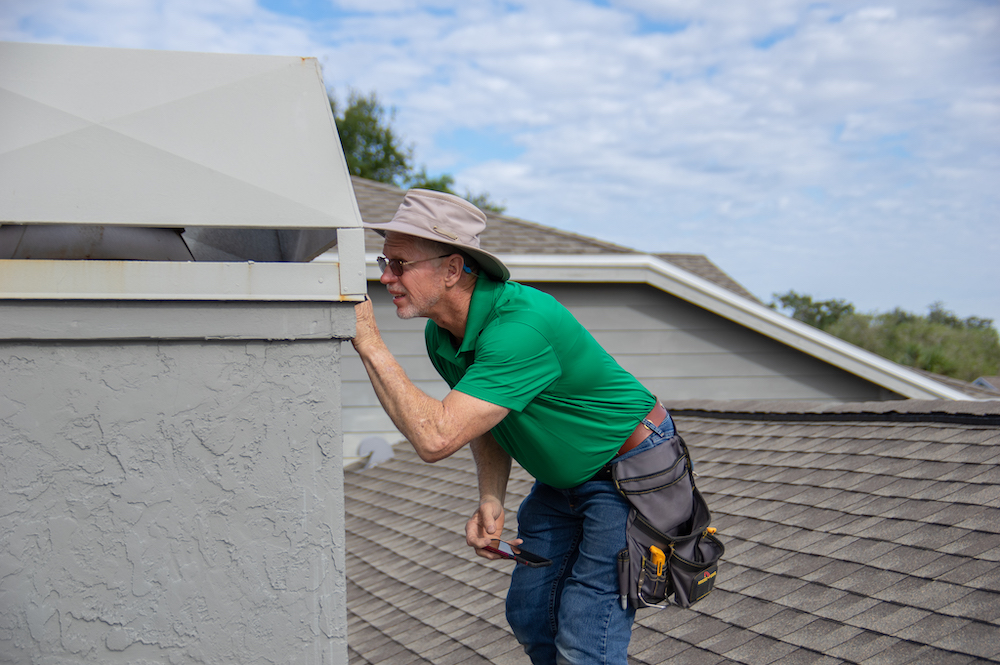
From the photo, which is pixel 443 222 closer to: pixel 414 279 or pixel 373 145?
pixel 414 279

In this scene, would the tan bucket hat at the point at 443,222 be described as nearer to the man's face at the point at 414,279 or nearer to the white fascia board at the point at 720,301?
the man's face at the point at 414,279

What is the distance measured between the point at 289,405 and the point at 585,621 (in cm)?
123

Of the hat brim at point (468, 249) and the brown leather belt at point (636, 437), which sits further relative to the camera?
the brown leather belt at point (636, 437)

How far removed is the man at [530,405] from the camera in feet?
7.21

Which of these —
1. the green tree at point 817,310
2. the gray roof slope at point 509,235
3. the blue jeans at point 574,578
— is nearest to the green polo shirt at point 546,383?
the blue jeans at point 574,578

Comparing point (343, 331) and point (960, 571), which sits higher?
point (343, 331)

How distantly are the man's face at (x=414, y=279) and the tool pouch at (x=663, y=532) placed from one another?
33.0 inches

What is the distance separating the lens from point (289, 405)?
1.77 m

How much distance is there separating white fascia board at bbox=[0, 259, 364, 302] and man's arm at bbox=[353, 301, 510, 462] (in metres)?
0.32

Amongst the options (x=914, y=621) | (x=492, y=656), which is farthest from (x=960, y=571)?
(x=492, y=656)

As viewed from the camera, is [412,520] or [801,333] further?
[801,333]

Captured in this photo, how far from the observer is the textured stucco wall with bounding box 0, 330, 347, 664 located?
1.67 metres

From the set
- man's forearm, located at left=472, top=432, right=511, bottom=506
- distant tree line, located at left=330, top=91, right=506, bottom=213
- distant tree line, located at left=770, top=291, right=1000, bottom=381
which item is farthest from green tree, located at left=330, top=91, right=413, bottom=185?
man's forearm, located at left=472, top=432, right=511, bottom=506

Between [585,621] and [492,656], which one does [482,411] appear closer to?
[585,621]
